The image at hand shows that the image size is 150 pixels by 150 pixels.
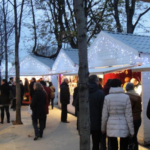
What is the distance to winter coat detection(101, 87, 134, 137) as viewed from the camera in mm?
3814

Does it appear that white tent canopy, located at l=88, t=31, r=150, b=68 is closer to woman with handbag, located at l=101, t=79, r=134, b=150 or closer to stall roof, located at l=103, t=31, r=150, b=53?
stall roof, located at l=103, t=31, r=150, b=53

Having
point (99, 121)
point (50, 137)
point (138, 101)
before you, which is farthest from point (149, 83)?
point (50, 137)

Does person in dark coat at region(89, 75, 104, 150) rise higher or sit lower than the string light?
lower

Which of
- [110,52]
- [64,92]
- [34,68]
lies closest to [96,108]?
[64,92]

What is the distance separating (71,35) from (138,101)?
1341cm

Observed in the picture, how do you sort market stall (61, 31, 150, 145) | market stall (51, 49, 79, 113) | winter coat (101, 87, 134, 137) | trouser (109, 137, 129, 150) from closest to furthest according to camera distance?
winter coat (101, 87, 134, 137) → trouser (109, 137, 129, 150) → market stall (61, 31, 150, 145) → market stall (51, 49, 79, 113)

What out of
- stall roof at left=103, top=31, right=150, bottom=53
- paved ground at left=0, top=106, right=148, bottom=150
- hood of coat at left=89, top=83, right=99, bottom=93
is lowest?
paved ground at left=0, top=106, right=148, bottom=150

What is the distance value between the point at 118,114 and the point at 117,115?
2 cm

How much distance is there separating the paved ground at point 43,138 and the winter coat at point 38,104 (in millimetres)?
755

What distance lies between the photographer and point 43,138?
6891 mm

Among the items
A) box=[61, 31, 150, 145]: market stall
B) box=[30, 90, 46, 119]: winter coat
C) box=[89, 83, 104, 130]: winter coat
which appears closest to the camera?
box=[89, 83, 104, 130]: winter coat

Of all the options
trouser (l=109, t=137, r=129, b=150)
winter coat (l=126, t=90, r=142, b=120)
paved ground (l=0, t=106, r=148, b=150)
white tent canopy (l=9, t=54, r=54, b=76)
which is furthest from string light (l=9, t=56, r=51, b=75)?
trouser (l=109, t=137, r=129, b=150)

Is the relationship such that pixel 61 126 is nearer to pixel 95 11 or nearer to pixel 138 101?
pixel 138 101

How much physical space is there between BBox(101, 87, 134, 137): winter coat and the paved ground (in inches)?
91.0
